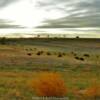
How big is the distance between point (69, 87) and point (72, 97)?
448 centimetres

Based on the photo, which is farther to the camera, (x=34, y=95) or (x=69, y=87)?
(x=69, y=87)

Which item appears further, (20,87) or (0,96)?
(20,87)

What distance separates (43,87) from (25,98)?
1446 millimetres

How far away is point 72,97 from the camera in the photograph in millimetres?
28875

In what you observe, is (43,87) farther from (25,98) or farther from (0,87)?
(0,87)

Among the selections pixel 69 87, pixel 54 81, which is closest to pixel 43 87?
pixel 54 81

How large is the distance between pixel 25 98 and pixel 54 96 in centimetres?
209

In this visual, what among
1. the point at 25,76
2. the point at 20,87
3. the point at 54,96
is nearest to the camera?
the point at 54,96

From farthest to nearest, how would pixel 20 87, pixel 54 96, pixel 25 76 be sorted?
pixel 25 76, pixel 20 87, pixel 54 96

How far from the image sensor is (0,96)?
2873 centimetres

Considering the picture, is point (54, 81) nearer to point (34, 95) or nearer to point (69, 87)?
point (34, 95)

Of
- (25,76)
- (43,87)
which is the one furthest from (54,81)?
(25,76)

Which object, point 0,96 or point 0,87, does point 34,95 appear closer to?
point 0,96

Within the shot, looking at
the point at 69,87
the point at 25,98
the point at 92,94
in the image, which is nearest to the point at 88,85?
the point at 69,87
